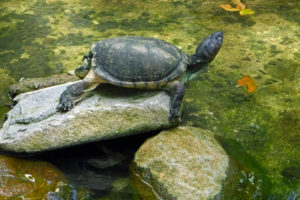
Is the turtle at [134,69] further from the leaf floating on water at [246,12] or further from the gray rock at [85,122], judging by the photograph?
the leaf floating on water at [246,12]

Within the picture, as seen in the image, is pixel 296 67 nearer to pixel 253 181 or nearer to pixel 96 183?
pixel 253 181

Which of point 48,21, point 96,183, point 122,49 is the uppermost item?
point 122,49

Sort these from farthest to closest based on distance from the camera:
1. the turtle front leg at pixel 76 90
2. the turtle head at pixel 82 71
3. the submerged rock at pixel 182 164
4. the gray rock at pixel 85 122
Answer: the turtle head at pixel 82 71 → the turtle front leg at pixel 76 90 → the gray rock at pixel 85 122 → the submerged rock at pixel 182 164

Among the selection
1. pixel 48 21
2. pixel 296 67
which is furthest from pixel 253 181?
pixel 48 21

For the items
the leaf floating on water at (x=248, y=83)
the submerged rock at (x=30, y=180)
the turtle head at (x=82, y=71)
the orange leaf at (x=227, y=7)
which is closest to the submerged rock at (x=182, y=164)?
the submerged rock at (x=30, y=180)

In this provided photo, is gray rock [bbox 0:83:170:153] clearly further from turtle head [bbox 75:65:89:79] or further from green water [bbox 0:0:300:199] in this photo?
green water [bbox 0:0:300:199]
